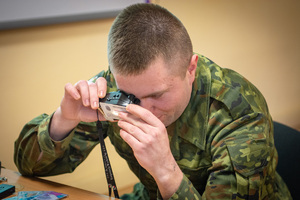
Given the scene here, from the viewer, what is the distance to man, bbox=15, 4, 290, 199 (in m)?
1.16

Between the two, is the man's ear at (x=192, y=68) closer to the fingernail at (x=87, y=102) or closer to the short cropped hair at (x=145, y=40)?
the short cropped hair at (x=145, y=40)

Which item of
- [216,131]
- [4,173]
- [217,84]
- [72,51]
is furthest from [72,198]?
[72,51]

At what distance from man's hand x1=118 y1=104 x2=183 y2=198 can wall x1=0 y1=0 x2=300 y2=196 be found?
3.75 ft

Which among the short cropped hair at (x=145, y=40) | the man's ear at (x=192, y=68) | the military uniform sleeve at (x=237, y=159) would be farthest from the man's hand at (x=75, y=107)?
the military uniform sleeve at (x=237, y=159)

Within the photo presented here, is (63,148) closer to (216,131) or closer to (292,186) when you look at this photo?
(216,131)

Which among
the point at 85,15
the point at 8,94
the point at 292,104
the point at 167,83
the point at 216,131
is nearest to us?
the point at 167,83

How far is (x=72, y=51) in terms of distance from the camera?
88.5 inches

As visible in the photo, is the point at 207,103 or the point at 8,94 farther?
the point at 8,94

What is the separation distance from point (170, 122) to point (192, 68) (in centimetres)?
20

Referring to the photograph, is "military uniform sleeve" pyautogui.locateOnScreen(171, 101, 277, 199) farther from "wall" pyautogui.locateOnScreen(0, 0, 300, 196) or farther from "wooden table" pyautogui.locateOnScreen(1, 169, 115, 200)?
"wall" pyautogui.locateOnScreen(0, 0, 300, 196)

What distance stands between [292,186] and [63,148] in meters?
0.89

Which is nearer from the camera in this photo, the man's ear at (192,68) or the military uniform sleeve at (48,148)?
the man's ear at (192,68)

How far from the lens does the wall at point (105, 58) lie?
2.10 meters

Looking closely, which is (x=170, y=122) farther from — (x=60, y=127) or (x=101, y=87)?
(x=60, y=127)
